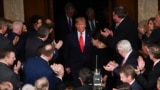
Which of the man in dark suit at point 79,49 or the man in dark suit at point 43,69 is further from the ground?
the man in dark suit at point 43,69

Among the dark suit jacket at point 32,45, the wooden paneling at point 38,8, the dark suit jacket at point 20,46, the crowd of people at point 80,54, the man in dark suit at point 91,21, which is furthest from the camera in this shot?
the man in dark suit at point 91,21

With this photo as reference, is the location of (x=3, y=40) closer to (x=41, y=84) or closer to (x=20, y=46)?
(x=20, y=46)

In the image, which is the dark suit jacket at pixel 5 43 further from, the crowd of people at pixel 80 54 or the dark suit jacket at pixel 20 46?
the dark suit jacket at pixel 20 46

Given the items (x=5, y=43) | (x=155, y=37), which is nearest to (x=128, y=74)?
(x=155, y=37)

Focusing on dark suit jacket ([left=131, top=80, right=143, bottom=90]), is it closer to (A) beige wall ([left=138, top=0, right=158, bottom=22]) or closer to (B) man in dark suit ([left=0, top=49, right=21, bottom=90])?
(B) man in dark suit ([left=0, top=49, right=21, bottom=90])

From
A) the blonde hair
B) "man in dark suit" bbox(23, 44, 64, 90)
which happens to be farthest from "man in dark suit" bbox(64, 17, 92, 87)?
the blonde hair

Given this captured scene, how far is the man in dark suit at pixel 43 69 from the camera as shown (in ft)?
26.1

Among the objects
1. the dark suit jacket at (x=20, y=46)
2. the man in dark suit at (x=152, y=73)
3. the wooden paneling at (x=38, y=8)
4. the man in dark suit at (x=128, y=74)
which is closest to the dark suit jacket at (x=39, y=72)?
the man in dark suit at (x=128, y=74)

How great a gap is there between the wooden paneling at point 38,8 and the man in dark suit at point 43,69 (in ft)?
Result: 9.79

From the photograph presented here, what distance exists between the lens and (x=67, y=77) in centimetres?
1117

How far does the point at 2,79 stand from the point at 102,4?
16.9 ft

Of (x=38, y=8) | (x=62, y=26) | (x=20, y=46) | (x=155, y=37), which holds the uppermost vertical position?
(x=155, y=37)

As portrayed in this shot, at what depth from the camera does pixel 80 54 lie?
9812mm

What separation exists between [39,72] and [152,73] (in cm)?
157
